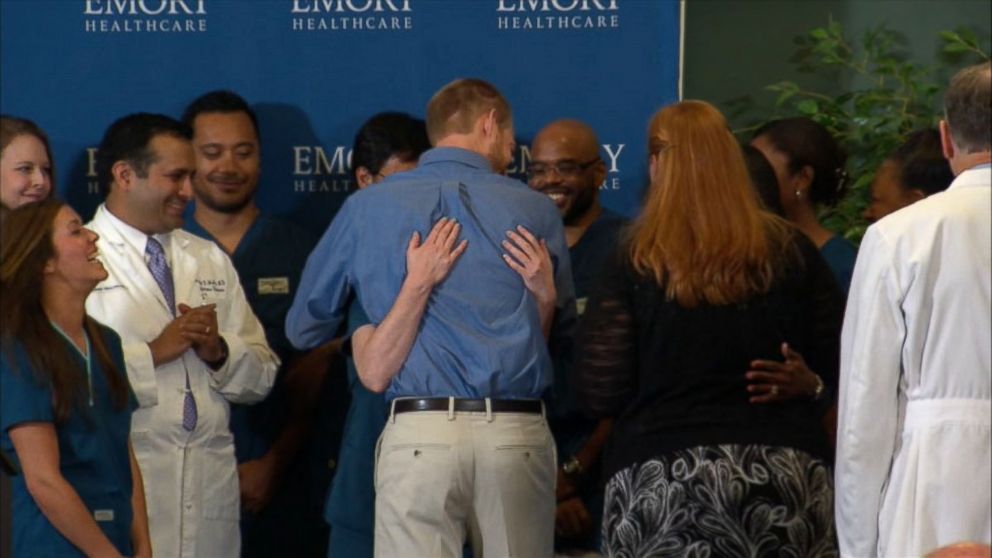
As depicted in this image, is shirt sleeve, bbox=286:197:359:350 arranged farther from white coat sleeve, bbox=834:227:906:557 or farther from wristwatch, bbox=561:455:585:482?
white coat sleeve, bbox=834:227:906:557

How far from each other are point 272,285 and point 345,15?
85 centimetres

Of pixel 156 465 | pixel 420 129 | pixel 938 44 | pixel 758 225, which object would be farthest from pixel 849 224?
pixel 156 465

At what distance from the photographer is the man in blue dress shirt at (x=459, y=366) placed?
141 inches

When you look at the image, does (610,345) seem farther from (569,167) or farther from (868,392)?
(569,167)

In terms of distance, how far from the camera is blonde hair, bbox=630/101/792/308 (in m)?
3.27

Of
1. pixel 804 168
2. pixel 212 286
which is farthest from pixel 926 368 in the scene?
pixel 212 286

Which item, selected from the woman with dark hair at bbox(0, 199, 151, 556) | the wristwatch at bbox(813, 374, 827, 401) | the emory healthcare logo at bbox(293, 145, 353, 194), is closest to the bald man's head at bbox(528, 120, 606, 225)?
the emory healthcare logo at bbox(293, 145, 353, 194)

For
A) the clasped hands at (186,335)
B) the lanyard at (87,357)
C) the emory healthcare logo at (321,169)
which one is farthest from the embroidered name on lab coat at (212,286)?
the lanyard at (87,357)

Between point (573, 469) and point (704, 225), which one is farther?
point (573, 469)

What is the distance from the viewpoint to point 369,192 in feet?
12.3

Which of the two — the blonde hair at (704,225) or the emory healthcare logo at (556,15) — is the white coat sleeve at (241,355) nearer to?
the emory healthcare logo at (556,15)

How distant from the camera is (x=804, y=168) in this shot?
4316mm

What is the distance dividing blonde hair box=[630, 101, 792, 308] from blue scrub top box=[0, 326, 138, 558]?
125cm

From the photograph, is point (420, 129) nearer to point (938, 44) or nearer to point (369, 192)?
point (369, 192)
